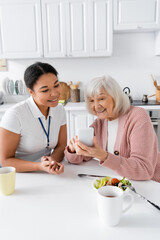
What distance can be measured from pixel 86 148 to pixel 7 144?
465 mm

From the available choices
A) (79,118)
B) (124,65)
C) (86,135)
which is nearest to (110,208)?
(86,135)

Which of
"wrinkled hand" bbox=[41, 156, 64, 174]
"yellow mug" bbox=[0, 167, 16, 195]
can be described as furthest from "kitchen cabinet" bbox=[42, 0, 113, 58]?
"yellow mug" bbox=[0, 167, 16, 195]

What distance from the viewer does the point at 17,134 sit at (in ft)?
4.06

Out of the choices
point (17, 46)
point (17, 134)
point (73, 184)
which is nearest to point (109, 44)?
point (17, 46)

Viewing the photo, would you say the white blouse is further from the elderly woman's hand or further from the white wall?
the white wall

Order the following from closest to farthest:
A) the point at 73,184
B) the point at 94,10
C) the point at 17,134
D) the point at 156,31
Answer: the point at 73,184 → the point at 17,134 → the point at 94,10 → the point at 156,31

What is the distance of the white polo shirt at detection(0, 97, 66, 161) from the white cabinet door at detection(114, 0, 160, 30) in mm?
1940

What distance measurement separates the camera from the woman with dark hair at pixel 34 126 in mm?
1191

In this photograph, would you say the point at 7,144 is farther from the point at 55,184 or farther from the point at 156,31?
the point at 156,31

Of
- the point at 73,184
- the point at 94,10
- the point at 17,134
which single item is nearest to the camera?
the point at 73,184

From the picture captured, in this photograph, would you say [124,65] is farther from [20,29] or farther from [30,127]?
[30,127]

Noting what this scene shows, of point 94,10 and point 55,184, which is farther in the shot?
point 94,10

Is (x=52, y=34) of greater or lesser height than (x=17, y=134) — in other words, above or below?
above

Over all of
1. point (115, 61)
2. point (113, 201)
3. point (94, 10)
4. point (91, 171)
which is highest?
point (94, 10)
